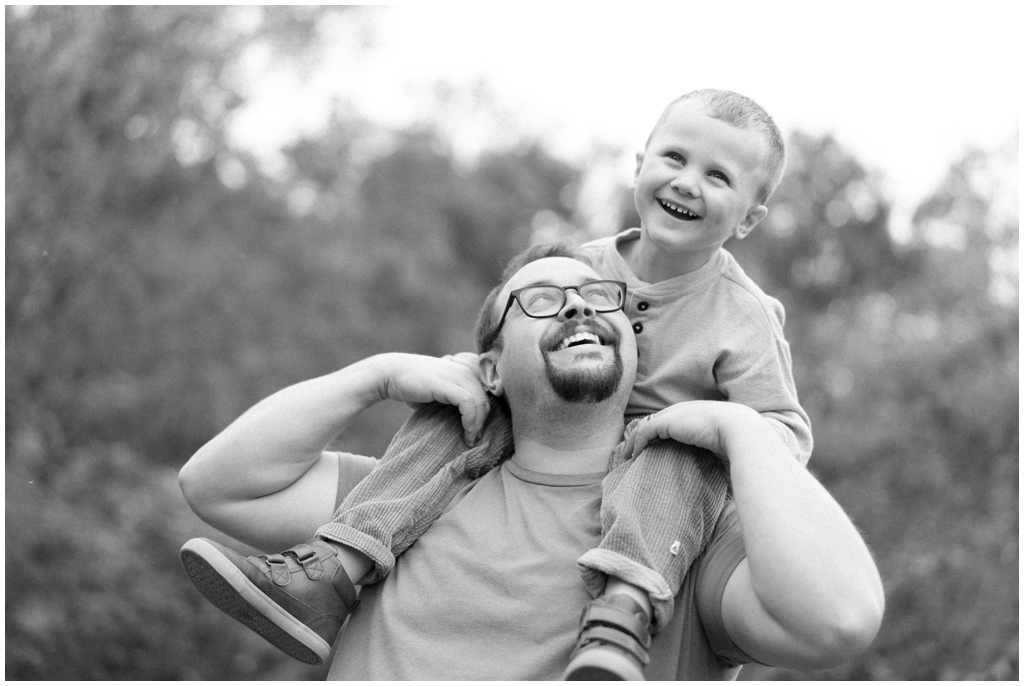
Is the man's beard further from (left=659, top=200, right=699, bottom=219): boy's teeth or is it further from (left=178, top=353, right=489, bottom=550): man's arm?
(left=659, top=200, right=699, bottom=219): boy's teeth

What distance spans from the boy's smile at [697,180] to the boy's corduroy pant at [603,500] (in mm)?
416

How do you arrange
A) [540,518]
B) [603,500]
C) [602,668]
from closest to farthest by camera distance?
[602,668], [603,500], [540,518]

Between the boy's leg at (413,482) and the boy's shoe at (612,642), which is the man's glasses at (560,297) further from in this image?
the boy's shoe at (612,642)

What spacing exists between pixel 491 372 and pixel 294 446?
46 cm

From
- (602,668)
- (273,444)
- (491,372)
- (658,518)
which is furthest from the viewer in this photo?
(491,372)

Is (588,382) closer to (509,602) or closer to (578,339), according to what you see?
(578,339)

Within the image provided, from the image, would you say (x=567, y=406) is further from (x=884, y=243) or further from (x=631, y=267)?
(x=884, y=243)

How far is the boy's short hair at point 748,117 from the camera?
7.70ft

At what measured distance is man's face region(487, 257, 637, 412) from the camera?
7.45 feet

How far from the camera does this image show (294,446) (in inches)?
93.8

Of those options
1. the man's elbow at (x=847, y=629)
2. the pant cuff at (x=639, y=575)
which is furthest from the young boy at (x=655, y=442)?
the man's elbow at (x=847, y=629)

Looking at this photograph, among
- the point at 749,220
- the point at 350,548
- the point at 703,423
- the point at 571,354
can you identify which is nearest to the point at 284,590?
the point at 350,548

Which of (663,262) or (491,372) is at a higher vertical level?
(663,262)

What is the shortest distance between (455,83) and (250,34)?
309 inches
